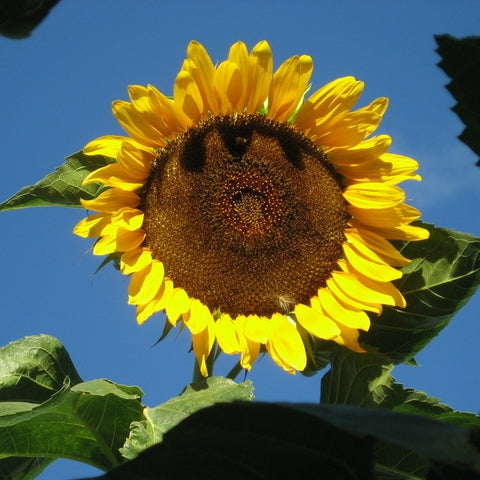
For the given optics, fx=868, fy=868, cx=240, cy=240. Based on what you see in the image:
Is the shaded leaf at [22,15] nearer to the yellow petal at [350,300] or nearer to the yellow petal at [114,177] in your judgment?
the yellow petal at [114,177]

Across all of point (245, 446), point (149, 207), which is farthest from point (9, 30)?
point (149, 207)

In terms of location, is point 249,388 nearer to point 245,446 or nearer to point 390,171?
point 390,171

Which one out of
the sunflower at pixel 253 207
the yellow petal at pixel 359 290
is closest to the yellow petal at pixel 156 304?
the sunflower at pixel 253 207

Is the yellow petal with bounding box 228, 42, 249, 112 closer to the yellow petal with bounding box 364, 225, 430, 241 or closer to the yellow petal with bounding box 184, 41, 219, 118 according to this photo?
the yellow petal with bounding box 184, 41, 219, 118

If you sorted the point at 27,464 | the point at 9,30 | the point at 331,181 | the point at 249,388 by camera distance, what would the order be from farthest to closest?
the point at 331,181, the point at 27,464, the point at 249,388, the point at 9,30

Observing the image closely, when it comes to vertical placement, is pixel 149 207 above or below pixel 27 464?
above

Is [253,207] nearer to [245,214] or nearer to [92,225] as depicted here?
[245,214]
